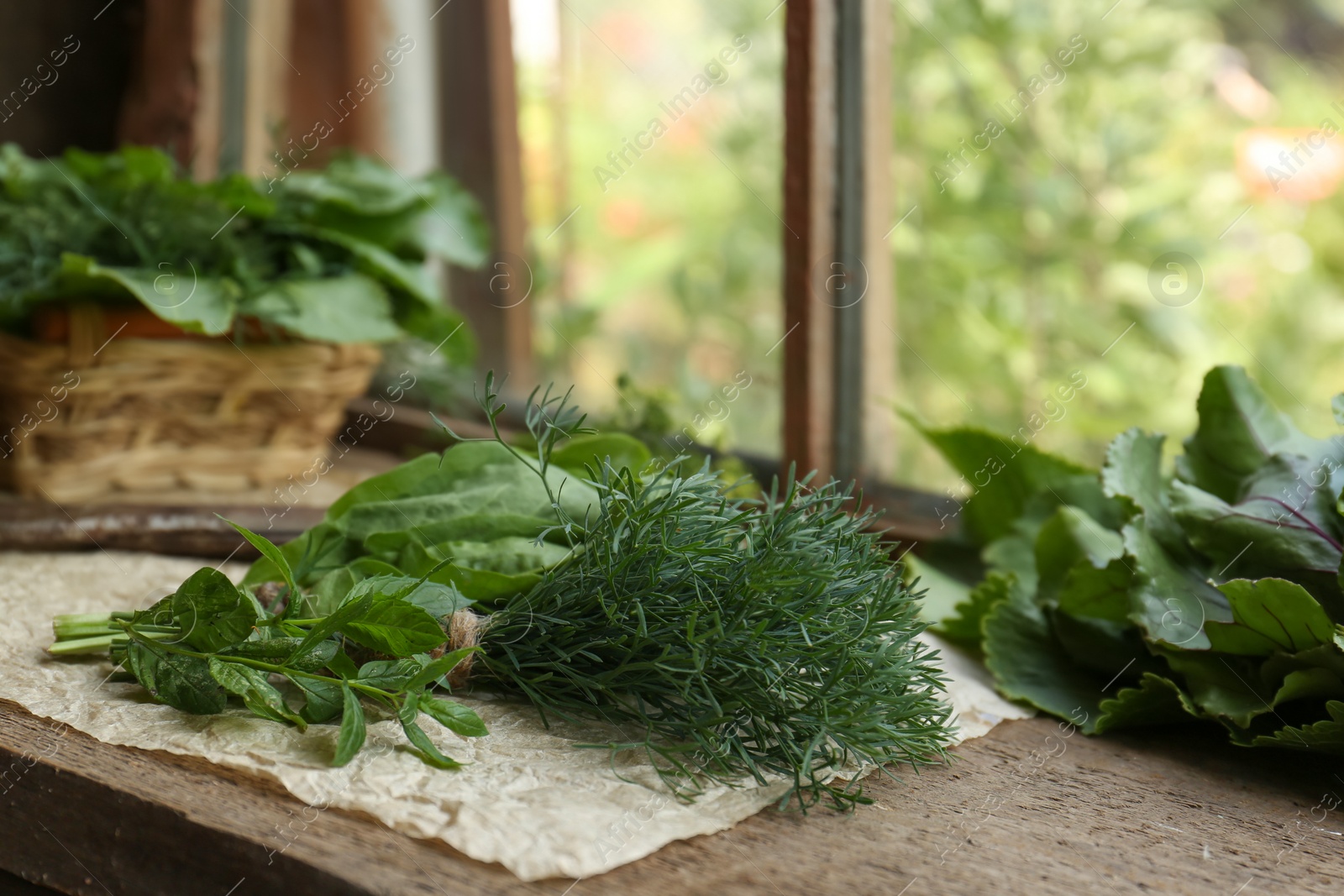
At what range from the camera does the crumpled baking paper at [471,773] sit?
51cm

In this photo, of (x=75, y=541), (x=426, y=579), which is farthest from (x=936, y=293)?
(x=75, y=541)

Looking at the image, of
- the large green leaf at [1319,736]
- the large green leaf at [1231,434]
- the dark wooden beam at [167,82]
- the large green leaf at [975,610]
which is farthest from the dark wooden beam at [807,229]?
the dark wooden beam at [167,82]

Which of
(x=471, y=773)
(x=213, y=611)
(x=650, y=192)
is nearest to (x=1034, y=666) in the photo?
(x=471, y=773)

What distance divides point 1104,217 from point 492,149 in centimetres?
83

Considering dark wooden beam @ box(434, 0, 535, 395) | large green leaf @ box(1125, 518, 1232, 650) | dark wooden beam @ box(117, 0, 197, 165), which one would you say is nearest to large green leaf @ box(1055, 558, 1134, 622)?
large green leaf @ box(1125, 518, 1232, 650)

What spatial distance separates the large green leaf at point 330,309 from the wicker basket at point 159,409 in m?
0.05

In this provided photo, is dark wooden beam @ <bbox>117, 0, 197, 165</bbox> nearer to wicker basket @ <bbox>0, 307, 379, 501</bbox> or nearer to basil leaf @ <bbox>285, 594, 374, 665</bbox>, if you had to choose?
wicker basket @ <bbox>0, 307, 379, 501</bbox>

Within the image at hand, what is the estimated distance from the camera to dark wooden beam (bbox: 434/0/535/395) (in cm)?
157

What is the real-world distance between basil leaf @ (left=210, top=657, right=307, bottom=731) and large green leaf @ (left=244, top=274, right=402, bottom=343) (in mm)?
531

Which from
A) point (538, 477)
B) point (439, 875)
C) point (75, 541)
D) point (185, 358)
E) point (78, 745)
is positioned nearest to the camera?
point (439, 875)

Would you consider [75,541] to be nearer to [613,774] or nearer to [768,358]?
[613,774]

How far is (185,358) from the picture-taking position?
3.63 ft

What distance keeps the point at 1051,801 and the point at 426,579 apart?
37cm

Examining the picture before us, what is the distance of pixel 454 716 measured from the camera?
23.0 inches
